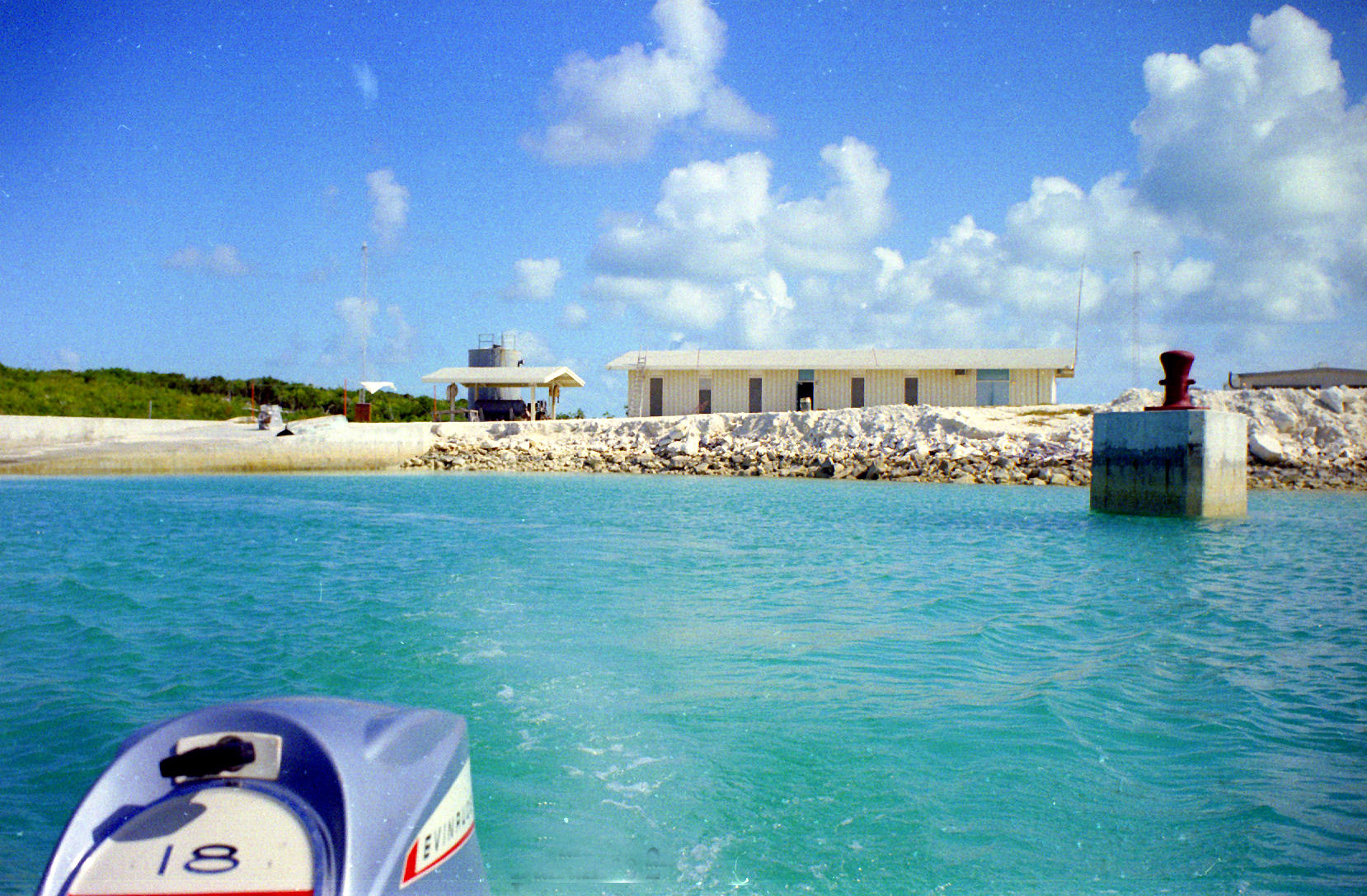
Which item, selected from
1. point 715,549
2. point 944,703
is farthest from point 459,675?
point 715,549

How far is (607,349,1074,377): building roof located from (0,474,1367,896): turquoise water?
82.5ft

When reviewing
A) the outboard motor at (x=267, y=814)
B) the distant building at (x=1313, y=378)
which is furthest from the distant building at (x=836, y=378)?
the outboard motor at (x=267, y=814)

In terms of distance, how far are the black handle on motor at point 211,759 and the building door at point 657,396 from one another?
3767 cm

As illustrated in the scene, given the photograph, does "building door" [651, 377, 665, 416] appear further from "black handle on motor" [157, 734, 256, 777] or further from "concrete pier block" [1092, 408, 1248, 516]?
"black handle on motor" [157, 734, 256, 777]

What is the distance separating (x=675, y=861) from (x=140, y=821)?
6.99 feet

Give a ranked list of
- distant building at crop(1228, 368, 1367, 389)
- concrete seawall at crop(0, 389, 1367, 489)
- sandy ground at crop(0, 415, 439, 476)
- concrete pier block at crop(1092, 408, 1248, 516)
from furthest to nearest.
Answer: distant building at crop(1228, 368, 1367, 389) < sandy ground at crop(0, 415, 439, 476) < concrete seawall at crop(0, 389, 1367, 489) < concrete pier block at crop(1092, 408, 1248, 516)

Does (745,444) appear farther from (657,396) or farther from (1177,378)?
(1177,378)

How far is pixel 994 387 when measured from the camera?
37438 millimetres

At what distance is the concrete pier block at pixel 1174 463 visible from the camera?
15320mm

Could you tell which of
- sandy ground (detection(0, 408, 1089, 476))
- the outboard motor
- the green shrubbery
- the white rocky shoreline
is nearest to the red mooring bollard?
the white rocky shoreline

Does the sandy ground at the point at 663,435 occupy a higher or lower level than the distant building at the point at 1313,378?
lower

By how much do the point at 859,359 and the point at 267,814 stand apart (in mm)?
37937

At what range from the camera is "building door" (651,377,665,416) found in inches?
1569

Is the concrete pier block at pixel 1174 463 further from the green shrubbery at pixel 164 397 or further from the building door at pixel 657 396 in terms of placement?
the green shrubbery at pixel 164 397
